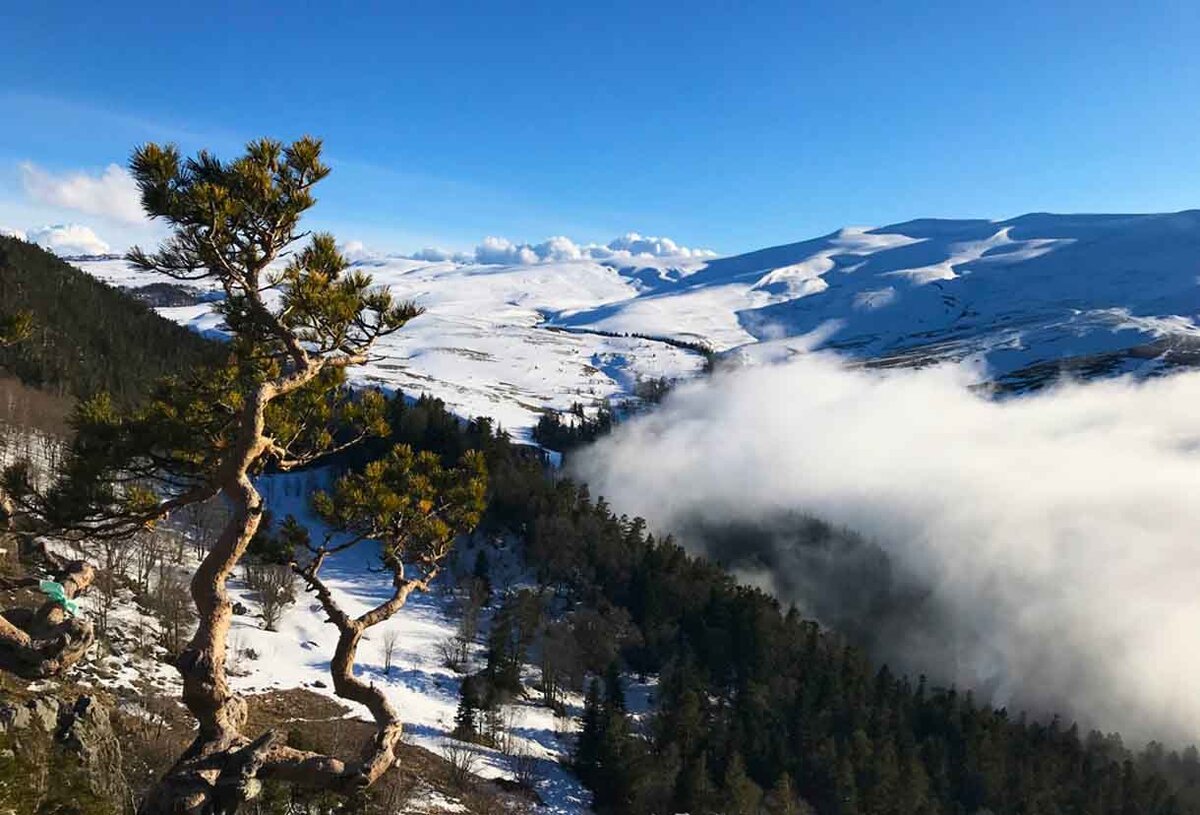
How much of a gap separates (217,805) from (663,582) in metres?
104

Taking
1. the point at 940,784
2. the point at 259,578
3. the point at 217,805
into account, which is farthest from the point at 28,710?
the point at 940,784

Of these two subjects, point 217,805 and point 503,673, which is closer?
point 217,805

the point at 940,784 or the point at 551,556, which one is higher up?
the point at 551,556

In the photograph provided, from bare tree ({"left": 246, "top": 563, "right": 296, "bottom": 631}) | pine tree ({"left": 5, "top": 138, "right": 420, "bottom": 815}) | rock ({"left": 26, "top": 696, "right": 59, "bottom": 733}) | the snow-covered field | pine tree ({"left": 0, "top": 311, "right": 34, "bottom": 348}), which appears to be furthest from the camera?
bare tree ({"left": 246, "top": 563, "right": 296, "bottom": 631})

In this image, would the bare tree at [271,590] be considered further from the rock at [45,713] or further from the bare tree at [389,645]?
the rock at [45,713]

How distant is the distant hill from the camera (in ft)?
414

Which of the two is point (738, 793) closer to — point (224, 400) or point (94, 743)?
point (94, 743)

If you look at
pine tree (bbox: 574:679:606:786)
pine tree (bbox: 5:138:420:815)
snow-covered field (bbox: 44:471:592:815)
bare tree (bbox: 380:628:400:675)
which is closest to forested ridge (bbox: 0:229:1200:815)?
pine tree (bbox: 574:679:606:786)

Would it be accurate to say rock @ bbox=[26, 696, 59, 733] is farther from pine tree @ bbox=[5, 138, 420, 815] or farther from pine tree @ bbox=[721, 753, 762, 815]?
pine tree @ bbox=[721, 753, 762, 815]

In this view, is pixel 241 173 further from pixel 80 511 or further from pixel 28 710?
pixel 28 710

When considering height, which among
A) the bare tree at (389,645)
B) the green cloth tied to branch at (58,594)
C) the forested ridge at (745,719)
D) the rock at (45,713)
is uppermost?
the green cloth tied to branch at (58,594)

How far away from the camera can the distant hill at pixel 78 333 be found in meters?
126

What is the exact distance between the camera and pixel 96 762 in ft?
Answer: 35.5

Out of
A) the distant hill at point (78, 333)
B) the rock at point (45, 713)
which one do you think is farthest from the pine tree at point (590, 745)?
the distant hill at point (78, 333)
